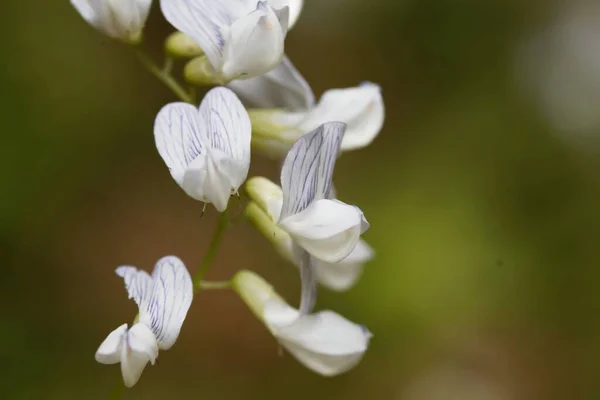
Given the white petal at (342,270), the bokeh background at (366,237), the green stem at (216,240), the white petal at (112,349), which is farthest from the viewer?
the bokeh background at (366,237)

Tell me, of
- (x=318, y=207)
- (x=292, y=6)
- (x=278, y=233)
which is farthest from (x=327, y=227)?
(x=292, y=6)

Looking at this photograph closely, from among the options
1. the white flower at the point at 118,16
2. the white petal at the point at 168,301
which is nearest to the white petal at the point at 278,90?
the white flower at the point at 118,16

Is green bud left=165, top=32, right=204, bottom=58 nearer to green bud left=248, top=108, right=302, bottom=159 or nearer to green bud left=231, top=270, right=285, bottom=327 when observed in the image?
green bud left=248, top=108, right=302, bottom=159

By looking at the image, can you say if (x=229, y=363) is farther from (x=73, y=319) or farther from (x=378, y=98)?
(x=378, y=98)

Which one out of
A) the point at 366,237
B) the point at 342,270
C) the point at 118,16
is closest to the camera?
the point at 118,16

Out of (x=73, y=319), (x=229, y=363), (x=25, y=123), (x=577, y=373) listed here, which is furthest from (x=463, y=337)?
(x=25, y=123)

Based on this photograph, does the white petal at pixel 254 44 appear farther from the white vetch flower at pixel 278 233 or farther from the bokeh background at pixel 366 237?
the bokeh background at pixel 366 237

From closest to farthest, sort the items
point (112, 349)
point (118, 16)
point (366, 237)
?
point (112, 349)
point (118, 16)
point (366, 237)

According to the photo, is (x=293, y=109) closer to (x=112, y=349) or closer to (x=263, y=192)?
(x=263, y=192)
